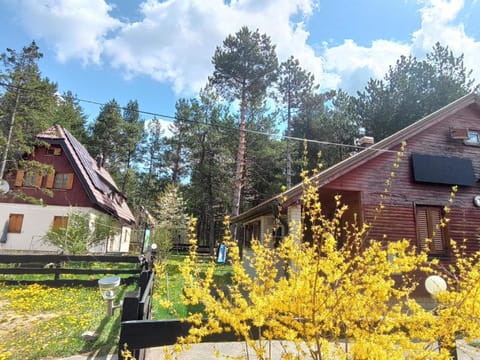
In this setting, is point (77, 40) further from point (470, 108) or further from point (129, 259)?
point (470, 108)

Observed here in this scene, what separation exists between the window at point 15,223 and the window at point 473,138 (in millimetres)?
19992

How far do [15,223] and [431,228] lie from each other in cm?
1866

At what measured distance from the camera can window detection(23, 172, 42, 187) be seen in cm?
1562

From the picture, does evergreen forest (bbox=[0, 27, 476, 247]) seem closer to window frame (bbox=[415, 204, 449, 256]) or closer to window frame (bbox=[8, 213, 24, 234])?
window frame (bbox=[8, 213, 24, 234])

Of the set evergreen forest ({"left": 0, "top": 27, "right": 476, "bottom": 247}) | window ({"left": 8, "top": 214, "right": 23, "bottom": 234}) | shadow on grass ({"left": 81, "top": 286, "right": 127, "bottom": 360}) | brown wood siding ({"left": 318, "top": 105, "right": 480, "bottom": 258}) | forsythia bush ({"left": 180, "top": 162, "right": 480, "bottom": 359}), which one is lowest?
shadow on grass ({"left": 81, "top": 286, "right": 127, "bottom": 360})

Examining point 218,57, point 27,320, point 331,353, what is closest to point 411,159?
point 331,353

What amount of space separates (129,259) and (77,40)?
6.41 metres

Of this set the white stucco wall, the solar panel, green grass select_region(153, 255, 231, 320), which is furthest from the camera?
the white stucco wall

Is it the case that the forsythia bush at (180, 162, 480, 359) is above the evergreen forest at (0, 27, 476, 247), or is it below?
below

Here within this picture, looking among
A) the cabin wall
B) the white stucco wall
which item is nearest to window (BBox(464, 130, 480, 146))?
the cabin wall

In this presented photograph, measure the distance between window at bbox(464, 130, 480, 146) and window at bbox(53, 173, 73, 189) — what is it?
1790 centimetres

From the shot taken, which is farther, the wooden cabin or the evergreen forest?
the evergreen forest

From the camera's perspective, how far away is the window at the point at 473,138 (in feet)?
31.0

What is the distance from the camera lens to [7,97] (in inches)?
535
